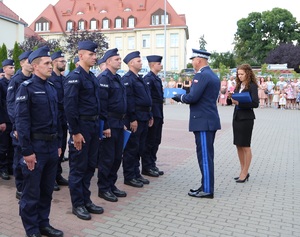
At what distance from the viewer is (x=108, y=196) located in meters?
5.49

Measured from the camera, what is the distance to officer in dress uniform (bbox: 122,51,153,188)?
6250 millimetres

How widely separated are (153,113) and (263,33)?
66.7 metres

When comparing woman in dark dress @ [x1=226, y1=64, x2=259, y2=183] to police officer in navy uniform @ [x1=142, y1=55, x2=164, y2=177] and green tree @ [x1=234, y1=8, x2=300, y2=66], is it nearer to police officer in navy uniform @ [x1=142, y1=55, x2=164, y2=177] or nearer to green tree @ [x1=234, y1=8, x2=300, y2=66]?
police officer in navy uniform @ [x1=142, y1=55, x2=164, y2=177]

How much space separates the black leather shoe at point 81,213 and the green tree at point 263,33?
6482 centimetres

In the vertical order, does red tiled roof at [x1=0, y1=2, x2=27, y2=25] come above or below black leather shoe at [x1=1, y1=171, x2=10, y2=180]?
above

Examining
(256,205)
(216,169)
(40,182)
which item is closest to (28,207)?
(40,182)

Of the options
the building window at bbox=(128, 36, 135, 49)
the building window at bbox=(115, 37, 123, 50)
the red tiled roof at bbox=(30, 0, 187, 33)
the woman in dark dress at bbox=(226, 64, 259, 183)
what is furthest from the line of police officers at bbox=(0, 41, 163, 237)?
the building window at bbox=(115, 37, 123, 50)

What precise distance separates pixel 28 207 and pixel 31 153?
588 millimetres

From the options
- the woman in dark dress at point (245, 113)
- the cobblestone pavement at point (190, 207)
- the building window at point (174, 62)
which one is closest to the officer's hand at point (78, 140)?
the cobblestone pavement at point (190, 207)

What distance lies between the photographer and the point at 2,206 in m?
5.17

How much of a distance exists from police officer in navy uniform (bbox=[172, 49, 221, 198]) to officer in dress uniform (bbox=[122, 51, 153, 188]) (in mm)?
853

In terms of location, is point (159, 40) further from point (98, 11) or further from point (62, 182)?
point (62, 182)

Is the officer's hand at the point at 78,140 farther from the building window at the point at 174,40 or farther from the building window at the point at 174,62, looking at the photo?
the building window at the point at 174,62

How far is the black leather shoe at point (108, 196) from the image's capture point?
5.45 meters
